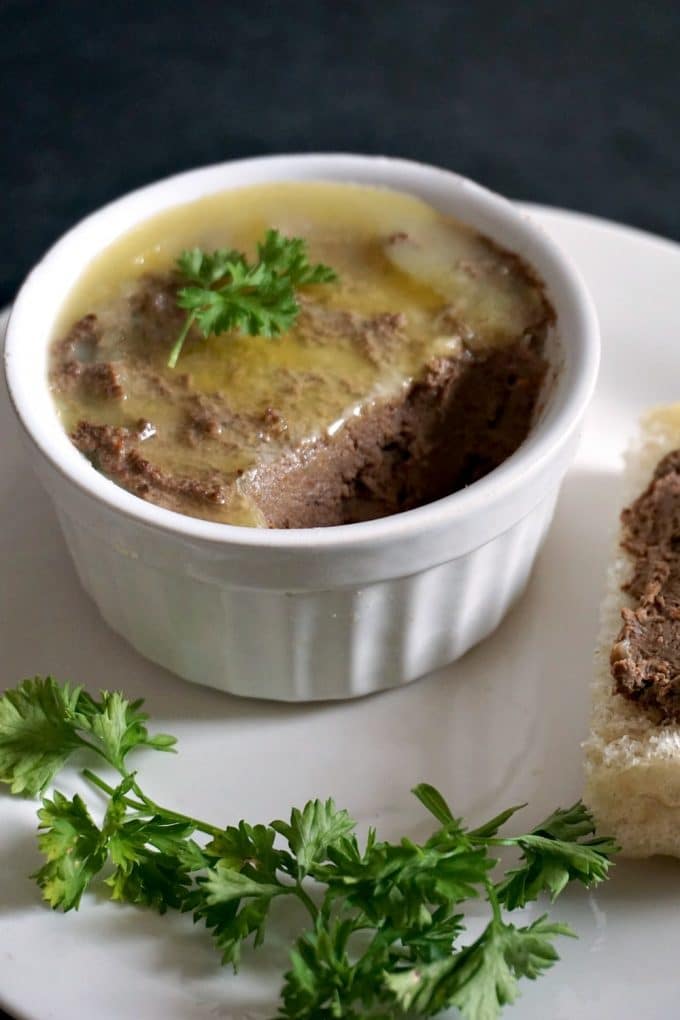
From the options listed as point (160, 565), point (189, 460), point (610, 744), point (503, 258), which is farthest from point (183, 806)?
point (503, 258)

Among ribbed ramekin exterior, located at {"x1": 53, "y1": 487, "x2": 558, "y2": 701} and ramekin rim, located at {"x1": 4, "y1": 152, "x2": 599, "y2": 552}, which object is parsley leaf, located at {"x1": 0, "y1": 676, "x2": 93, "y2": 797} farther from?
ramekin rim, located at {"x1": 4, "y1": 152, "x2": 599, "y2": 552}

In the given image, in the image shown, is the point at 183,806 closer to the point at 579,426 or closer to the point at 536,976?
the point at 536,976

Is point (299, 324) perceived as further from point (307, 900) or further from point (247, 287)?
point (307, 900)

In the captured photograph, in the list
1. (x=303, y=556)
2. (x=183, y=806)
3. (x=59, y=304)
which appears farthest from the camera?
(x=59, y=304)

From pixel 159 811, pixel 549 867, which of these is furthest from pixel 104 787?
pixel 549 867

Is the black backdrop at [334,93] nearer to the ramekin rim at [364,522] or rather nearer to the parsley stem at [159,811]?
the ramekin rim at [364,522]

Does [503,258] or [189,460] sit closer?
[189,460]

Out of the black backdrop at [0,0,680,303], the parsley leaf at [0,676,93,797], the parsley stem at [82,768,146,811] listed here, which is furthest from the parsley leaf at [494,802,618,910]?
the black backdrop at [0,0,680,303]

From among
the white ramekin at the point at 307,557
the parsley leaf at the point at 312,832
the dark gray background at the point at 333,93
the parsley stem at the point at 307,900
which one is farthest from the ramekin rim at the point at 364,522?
the dark gray background at the point at 333,93
